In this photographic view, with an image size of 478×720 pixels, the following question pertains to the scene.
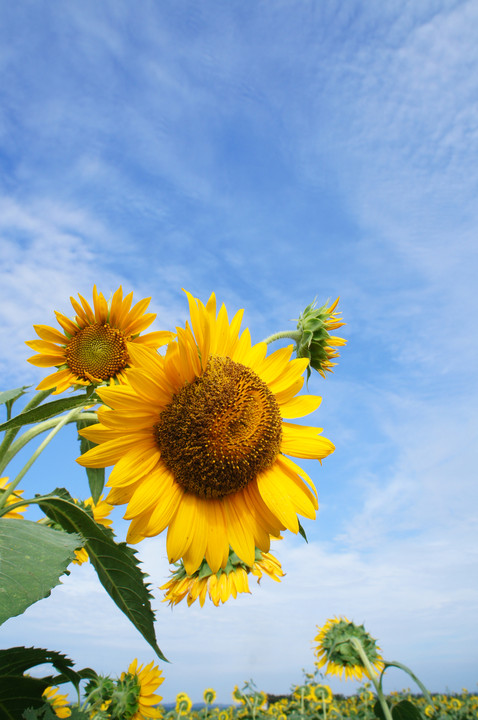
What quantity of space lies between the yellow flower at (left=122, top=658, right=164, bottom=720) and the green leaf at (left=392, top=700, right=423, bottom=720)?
1298mm

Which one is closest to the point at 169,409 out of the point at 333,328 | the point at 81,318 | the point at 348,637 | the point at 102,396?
the point at 102,396

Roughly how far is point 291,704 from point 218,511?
22.8 ft

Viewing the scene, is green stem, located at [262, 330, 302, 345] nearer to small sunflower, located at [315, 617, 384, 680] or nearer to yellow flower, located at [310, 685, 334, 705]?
small sunflower, located at [315, 617, 384, 680]

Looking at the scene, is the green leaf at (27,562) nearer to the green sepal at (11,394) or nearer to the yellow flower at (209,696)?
the green sepal at (11,394)

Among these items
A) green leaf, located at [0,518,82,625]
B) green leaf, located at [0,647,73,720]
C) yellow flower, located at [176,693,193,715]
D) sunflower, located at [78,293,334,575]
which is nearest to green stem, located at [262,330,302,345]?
sunflower, located at [78,293,334,575]

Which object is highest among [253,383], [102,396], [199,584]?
[253,383]

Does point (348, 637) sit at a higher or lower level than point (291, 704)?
higher

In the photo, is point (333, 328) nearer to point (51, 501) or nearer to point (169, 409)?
point (169, 409)

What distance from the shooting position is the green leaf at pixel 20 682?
155 centimetres

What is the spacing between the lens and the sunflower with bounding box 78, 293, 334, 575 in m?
1.60

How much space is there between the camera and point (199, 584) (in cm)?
229

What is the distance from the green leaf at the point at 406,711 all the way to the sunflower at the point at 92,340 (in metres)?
2.20

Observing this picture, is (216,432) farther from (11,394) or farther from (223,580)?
(223,580)

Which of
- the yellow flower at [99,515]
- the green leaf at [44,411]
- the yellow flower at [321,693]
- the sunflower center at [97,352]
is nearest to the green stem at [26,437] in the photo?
the green leaf at [44,411]
